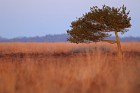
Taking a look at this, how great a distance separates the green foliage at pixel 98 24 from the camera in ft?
65.8

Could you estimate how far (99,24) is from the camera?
68.5 feet

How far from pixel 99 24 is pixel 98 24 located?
0.25 feet

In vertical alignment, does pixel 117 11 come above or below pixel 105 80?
above

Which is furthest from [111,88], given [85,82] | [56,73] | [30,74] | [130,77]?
[30,74]

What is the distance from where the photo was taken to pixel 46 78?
5.96 m

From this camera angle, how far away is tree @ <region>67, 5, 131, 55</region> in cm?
2006

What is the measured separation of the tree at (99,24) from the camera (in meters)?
20.1

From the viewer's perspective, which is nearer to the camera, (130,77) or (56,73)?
(130,77)

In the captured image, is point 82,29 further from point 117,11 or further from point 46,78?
point 46,78

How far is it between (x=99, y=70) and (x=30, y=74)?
1.59 metres

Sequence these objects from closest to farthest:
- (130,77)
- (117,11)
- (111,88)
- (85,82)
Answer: (111,88), (85,82), (130,77), (117,11)

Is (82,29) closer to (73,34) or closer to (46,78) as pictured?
(73,34)

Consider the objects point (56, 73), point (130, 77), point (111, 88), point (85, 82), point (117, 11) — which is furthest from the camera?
point (117, 11)

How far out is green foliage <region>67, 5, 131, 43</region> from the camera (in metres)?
20.1
